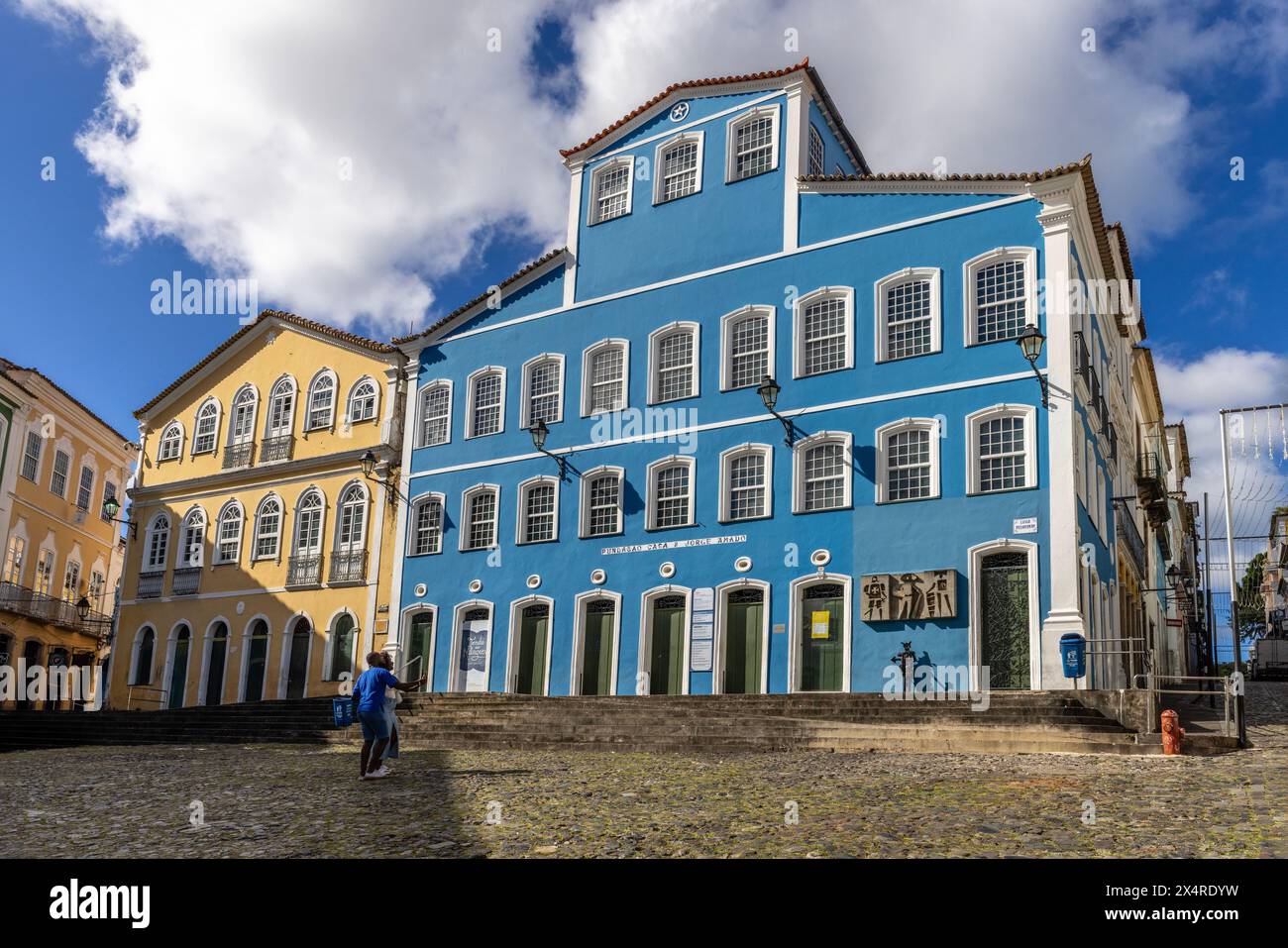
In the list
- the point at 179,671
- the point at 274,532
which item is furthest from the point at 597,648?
the point at 179,671

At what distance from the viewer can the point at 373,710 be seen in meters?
12.2

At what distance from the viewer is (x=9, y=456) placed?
1499 inches

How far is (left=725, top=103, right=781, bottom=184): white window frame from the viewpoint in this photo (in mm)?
26375

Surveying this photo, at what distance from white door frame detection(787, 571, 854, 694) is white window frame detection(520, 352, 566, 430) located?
311 inches

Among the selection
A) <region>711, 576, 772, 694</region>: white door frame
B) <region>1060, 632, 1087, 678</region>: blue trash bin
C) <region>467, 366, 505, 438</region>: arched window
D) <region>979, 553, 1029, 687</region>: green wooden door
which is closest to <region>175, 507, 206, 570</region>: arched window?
<region>467, 366, 505, 438</region>: arched window

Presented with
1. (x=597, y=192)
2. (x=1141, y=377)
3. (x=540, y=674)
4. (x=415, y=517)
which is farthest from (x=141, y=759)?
(x=1141, y=377)

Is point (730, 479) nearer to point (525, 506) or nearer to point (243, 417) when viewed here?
point (525, 506)

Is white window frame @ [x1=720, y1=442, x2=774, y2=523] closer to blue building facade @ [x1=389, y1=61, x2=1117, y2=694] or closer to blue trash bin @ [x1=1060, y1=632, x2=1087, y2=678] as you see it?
blue building facade @ [x1=389, y1=61, x2=1117, y2=694]

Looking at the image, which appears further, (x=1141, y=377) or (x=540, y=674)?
(x=1141, y=377)

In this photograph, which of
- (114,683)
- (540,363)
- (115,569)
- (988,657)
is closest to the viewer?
(988,657)

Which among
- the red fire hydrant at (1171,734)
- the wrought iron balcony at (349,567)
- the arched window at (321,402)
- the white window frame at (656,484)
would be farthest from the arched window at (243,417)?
the red fire hydrant at (1171,734)
